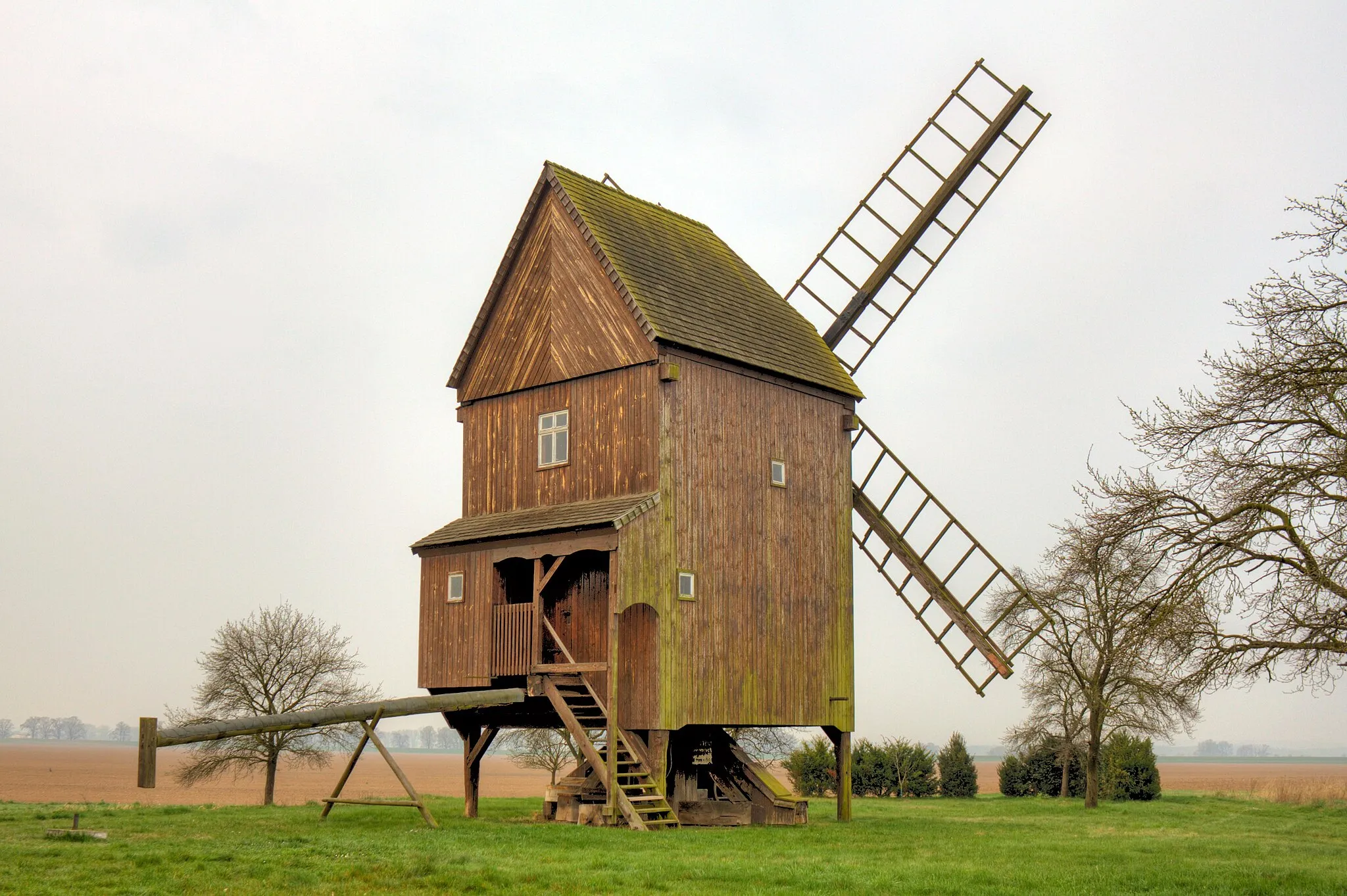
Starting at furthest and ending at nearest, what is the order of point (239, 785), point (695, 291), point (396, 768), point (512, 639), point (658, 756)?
1. point (239, 785)
2. point (695, 291)
3. point (512, 639)
4. point (658, 756)
5. point (396, 768)

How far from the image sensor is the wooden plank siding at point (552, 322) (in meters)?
26.1

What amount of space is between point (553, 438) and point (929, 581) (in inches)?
355

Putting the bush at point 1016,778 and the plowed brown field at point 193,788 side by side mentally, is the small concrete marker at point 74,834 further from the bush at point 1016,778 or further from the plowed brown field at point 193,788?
the bush at point 1016,778

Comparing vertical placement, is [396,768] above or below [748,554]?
below

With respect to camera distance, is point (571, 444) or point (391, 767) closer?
point (391, 767)

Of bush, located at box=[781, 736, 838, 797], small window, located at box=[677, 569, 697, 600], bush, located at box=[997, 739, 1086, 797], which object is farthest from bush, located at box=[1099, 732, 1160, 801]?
small window, located at box=[677, 569, 697, 600]

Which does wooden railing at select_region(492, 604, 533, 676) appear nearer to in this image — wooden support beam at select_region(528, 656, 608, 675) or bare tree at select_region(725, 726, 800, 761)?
wooden support beam at select_region(528, 656, 608, 675)

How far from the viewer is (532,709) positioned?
26578 millimetres

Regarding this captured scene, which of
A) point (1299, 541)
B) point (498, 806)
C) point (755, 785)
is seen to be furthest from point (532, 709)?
point (1299, 541)

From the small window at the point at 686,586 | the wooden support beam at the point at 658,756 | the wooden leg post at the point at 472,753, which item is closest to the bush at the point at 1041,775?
the wooden leg post at the point at 472,753

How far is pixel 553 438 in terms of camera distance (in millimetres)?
27188

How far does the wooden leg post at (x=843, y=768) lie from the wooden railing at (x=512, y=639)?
718 cm

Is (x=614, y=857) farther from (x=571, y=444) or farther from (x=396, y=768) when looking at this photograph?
(x=571, y=444)

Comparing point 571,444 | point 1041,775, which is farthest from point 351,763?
point 1041,775
